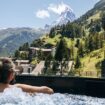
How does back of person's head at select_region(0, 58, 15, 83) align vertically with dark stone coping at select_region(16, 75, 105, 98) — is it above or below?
below

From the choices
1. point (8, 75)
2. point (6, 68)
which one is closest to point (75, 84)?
point (8, 75)

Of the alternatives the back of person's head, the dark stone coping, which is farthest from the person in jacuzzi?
the dark stone coping

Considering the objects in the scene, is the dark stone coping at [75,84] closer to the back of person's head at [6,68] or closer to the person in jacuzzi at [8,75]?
the person in jacuzzi at [8,75]

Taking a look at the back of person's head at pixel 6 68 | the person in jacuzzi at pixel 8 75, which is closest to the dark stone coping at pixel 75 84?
the person in jacuzzi at pixel 8 75

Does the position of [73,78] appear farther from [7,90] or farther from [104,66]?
[7,90]

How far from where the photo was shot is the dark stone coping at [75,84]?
95.2m

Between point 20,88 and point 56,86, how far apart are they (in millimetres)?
93957

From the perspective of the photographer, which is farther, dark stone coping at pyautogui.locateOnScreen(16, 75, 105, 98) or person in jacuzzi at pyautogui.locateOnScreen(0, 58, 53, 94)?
dark stone coping at pyautogui.locateOnScreen(16, 75, 105, 98)

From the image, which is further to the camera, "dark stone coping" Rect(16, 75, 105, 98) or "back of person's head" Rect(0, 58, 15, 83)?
"dark stone coping" Rect(16, 75, 105, 98)

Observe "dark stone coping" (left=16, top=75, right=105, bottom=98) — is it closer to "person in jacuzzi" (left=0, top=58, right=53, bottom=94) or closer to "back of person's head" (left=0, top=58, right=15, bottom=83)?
"person in jacuzzi" (left=0, top=58, right=53, bottom=94)

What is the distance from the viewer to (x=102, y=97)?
302 ft

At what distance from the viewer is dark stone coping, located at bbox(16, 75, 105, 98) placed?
95.2 metres

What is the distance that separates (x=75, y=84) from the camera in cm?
9788

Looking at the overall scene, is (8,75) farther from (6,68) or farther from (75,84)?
(75,84)
